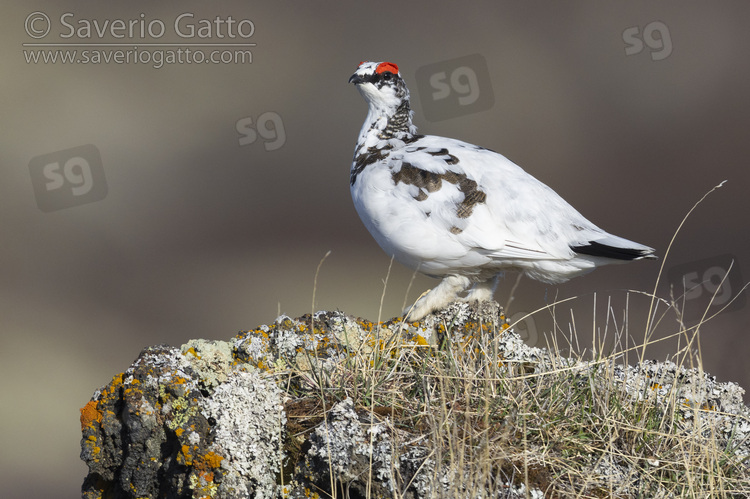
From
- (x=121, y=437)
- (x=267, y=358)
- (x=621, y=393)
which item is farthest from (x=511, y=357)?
(x=121, y=437)

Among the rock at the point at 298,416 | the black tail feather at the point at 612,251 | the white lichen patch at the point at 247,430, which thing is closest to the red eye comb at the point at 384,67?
the black tail feather at the point at 612,251

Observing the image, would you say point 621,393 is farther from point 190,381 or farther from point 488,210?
point 190,381

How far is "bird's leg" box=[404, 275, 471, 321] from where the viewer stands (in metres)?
2.85

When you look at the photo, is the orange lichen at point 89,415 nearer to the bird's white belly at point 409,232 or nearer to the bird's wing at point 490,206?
the bird's white belly at point 409,232

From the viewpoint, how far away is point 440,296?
2.86 m

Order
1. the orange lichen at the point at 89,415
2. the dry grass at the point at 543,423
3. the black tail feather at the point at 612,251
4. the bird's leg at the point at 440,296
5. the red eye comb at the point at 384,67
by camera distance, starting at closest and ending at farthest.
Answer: the dry grass at the point at 543,423 → the orange lichen at the point at 89,415 → the black tail feather at the point at 612,251 → the bird's leg at the point at 440,296 → the red eye comb at the point at 384,67

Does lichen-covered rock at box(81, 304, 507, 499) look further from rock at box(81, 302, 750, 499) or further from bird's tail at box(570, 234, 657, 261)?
bird's tail at box(570, 234, 657, 261)

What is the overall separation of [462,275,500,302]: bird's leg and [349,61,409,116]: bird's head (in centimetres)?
84

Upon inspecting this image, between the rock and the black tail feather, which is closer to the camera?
the rock

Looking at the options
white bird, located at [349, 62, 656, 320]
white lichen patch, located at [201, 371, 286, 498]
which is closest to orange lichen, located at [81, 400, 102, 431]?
white lichen patch, located at [201, 371, 286, 498]

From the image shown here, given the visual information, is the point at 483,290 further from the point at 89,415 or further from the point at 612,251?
the point at 89,415

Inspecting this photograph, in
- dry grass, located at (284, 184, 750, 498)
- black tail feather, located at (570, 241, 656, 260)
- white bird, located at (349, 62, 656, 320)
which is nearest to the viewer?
dry grass, located at (284, 184, 750, 498)

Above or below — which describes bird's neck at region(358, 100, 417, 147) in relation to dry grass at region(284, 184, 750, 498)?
above

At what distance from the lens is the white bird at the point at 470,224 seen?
2.71m
